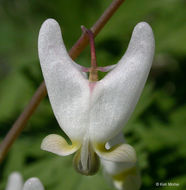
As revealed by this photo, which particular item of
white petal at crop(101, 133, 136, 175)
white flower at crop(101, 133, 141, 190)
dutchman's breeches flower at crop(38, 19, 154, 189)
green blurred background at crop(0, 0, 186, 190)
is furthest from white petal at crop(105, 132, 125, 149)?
green blurred background at crop(0, 0, 186, 190)

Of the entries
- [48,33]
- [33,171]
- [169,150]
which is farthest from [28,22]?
[48,33]

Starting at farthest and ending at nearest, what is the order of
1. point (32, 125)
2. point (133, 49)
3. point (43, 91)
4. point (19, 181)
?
point (32, 125), point (19, 181), point (43, 91), point (133, 49)

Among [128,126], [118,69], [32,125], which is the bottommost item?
[32,125]

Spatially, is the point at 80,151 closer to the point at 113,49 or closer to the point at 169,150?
the point at 169,150

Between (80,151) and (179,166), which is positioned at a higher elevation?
(80,151)

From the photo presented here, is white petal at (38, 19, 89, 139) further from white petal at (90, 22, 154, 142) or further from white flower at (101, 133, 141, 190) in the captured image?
white flower at (101, 133, 141, 190)

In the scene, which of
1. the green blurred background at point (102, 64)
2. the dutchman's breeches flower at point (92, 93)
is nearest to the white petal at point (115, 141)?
the dutchman's breeches flower at point (92, 93)
